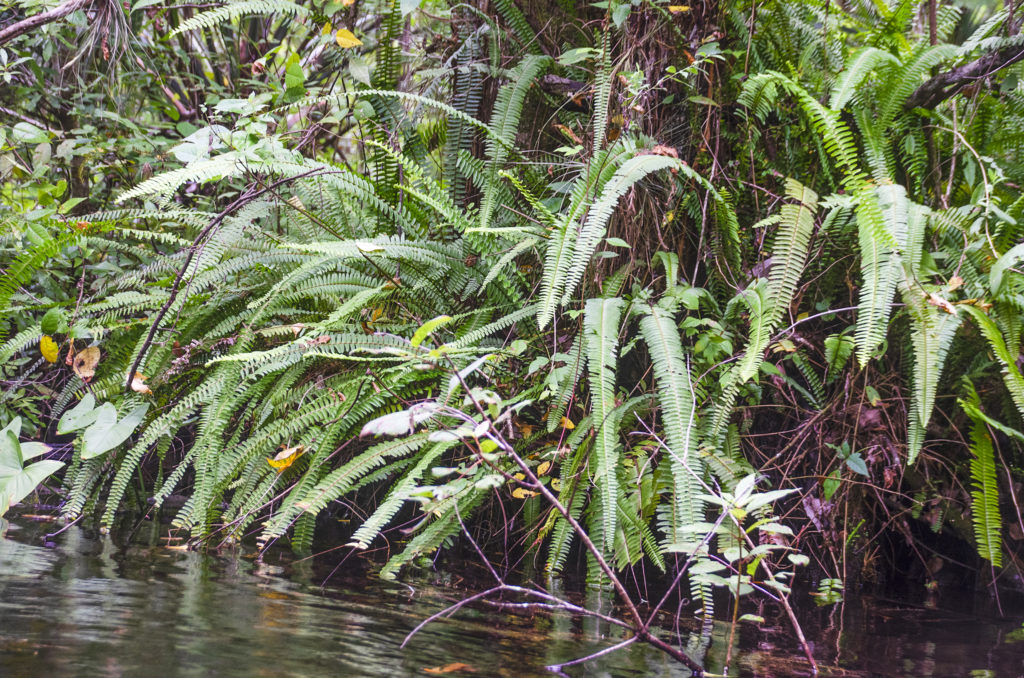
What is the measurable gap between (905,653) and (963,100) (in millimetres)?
1826

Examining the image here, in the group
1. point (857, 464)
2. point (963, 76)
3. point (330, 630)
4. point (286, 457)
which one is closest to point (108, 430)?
point (286, 457)

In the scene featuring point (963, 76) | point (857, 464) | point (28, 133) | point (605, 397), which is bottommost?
point (857, 464)

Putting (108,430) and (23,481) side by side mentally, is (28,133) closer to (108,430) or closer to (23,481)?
(108,430)

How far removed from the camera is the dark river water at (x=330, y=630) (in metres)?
1.16

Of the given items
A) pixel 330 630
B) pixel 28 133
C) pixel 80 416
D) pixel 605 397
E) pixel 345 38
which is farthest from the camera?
pixel 28 133

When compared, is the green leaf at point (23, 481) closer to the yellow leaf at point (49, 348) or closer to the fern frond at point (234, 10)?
the yellow leaf at point (49, 348)

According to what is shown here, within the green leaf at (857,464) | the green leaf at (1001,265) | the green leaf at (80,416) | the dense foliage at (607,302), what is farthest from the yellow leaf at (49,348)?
the green leaf at (1001,265)

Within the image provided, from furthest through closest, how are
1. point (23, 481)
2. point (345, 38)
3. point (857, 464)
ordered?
point (345, 38)
point (857, 464)
point (23, 481)

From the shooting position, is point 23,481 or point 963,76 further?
point 963,76

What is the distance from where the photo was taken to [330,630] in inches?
53.8

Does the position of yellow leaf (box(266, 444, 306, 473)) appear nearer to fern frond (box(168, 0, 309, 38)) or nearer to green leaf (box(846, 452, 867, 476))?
fern frond (box(168, 0, 309, 38))

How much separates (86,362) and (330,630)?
5.52ft

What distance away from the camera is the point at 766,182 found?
7.91 feet

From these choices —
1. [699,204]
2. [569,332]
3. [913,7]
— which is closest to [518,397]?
[569,332]
